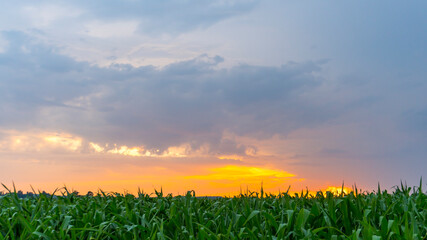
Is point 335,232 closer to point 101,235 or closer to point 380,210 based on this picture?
point 380,210

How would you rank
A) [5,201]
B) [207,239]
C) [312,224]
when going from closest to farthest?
1. [207,239]
2. [312,224]
3. [5,201]

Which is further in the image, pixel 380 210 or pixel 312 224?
pixel 380 210

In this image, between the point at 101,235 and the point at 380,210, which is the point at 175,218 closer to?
the point at 101,235

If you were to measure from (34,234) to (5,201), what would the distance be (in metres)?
3.10

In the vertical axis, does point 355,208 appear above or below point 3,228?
above

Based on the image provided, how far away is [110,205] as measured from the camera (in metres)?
5.94

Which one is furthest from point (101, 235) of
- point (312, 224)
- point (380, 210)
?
point (380, 210)

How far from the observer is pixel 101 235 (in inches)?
186

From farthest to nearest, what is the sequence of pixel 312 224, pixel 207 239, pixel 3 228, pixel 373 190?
pixel 373 190
pixel 3 228
pixel 312 224
pixel 207 239

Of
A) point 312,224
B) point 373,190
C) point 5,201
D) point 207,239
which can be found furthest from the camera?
point 373,190

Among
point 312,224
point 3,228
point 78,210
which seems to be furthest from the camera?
point 78,210

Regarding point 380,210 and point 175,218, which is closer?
point 175,218

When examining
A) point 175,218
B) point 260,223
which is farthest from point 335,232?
point 175,218

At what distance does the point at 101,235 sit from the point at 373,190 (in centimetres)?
537
